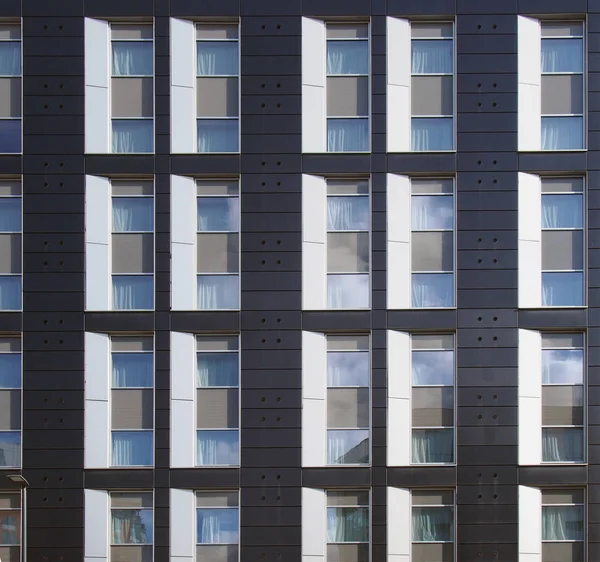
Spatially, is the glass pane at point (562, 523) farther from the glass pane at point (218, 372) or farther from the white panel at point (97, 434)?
the white panel at point (97, 434)

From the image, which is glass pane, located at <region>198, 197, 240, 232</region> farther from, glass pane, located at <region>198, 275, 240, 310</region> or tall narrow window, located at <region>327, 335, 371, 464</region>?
tall narrow window, located at <region>327, 335, 371, 464</region>

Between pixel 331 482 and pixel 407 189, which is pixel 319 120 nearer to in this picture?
pixel 407 189

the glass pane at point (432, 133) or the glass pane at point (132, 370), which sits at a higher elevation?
the glass pane at point (432, 133)

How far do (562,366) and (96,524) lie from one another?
11532mm

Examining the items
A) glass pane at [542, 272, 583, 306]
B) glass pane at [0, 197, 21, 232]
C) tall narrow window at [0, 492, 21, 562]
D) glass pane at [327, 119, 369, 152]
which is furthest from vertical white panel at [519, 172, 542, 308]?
tall narrow window at [0, 492, 21, 562]

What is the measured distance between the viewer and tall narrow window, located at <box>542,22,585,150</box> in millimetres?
17953

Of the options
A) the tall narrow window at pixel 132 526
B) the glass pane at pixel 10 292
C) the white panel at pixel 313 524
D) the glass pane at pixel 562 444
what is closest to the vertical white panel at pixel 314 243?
the white panel at pixel 313 524

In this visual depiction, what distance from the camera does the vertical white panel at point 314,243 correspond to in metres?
17.6

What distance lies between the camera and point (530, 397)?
57.2 feet

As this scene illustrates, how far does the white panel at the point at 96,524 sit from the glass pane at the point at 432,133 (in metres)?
11.1

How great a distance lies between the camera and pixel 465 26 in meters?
18.0

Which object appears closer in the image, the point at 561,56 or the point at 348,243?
the point at 348,243

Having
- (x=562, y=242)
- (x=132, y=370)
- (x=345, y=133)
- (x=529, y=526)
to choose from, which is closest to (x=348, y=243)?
(x=345, y=133)

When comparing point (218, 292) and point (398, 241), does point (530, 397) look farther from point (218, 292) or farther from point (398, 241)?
point (218, 292)
